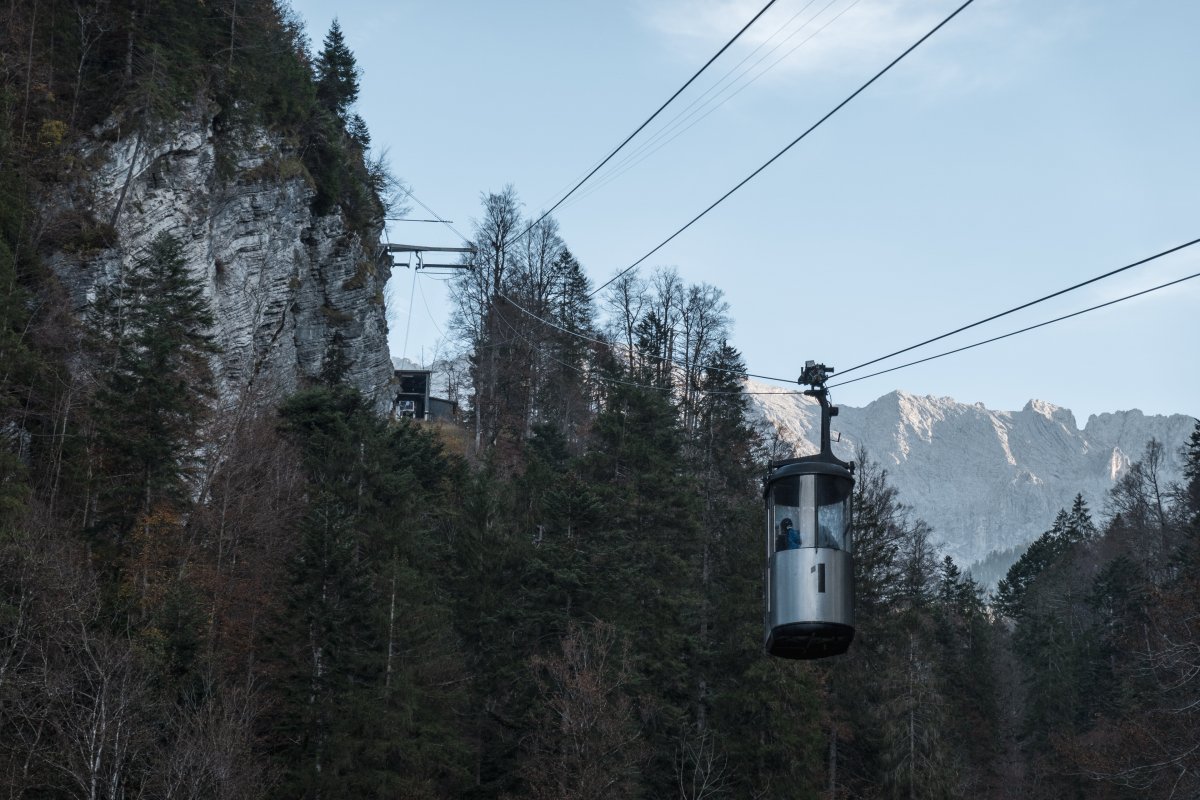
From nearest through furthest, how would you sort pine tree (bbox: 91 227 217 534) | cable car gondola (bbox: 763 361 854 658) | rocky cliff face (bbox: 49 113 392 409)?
cable car gondola (bbox: 763 361 854 658) < pine tree (bbox: 91 227 217 534) < rocky cliff face (bbox: 49 113 392 409)

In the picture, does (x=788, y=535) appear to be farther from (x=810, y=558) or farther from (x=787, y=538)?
(x=810, y=558)

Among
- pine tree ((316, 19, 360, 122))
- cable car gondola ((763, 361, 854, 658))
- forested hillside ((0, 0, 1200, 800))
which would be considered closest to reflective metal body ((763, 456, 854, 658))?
cable car gondola ((763, 361, 854, 658))

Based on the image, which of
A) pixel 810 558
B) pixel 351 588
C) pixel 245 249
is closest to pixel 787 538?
pixel 810 558

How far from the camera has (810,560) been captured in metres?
16.3

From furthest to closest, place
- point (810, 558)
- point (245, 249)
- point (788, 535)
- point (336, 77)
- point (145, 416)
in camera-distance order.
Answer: point (336, 77) → point (245, 249) → point (145, 416) → point (788, 535) → point (810, 558)

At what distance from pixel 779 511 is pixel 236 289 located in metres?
36.6

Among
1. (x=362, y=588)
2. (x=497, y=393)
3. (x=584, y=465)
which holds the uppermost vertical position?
(x=497, y=393)

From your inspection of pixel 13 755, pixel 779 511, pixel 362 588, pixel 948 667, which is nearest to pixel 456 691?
pixel 362 588

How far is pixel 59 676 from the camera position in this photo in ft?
84.4

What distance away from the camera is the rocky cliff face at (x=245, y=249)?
140 ft

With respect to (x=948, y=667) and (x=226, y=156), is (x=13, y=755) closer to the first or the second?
(x=226, y=156)

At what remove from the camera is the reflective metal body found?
1616 centimetres

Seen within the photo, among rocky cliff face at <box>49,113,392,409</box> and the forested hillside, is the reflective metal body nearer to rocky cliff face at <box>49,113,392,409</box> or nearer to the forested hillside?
the forested hillside

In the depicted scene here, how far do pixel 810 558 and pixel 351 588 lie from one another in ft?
66.8
